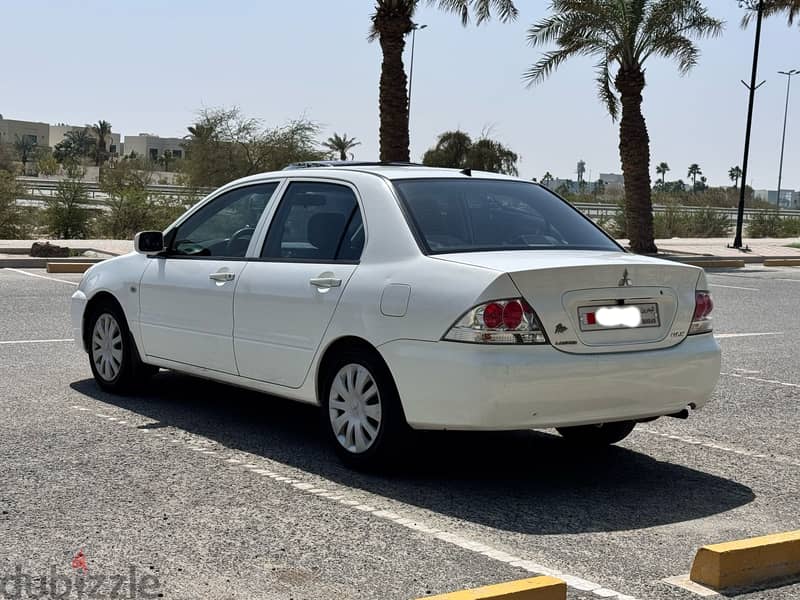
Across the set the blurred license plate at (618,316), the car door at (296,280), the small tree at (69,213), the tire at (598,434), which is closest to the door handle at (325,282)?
the car door at (296,280)

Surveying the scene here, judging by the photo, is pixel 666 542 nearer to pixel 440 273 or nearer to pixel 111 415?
pixel 440 273

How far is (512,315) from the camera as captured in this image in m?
5.84

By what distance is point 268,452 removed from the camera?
6.96 meters

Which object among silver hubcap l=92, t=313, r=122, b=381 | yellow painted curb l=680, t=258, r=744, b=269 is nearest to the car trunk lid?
silver hubcap l=92, t=313, r=122, b=381

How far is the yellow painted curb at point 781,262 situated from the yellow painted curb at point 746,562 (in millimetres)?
26411

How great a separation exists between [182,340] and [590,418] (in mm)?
2930

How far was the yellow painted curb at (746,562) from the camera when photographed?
4.68 meters

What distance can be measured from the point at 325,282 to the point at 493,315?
3.95 ft

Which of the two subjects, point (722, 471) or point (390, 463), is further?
point (722, 471)

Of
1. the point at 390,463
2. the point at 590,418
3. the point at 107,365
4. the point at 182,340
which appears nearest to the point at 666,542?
the point at 590,418

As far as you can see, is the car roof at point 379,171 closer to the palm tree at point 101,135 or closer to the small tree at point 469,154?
the small tree at point 469,154

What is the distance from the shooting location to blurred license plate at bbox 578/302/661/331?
6031 millimetres

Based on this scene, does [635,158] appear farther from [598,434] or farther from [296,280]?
[296,280]

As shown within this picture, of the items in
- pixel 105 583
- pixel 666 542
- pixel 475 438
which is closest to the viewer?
pixel 105 583
